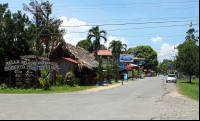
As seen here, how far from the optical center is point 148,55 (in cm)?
9044

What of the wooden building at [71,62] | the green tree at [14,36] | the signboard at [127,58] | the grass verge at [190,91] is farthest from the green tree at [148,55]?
the green tree at [14,36]

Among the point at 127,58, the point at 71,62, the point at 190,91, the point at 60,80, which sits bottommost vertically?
the point at 190,91

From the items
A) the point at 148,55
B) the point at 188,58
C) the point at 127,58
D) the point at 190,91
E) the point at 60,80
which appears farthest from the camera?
the point at 148,55

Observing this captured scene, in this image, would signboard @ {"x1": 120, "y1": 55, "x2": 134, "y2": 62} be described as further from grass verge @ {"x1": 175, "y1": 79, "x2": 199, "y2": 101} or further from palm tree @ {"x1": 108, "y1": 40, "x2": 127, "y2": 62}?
grass verge @ {"x1": 175, "y1": 79, "x2": 199, "y2": 101}

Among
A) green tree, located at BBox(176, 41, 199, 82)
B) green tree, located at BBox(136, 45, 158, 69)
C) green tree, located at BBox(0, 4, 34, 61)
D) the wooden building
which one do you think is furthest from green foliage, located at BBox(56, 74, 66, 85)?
green tree, located at BBox(136, 45, 158, 69)

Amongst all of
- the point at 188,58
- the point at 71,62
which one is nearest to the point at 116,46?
the point at 188,58

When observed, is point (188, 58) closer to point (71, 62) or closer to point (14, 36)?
point (71, 62)

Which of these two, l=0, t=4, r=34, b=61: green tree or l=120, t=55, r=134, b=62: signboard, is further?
l=120, t=55, r=134, b=62: signboard

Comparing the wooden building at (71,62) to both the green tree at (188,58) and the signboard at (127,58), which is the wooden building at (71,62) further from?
the signboard at (127,58)

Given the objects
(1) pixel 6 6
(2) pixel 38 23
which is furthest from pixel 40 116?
(2) pixel 38 23

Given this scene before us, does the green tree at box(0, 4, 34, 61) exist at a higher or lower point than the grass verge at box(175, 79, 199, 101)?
higher

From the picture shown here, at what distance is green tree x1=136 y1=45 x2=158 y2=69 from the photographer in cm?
9019

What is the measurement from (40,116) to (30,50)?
2070 cm

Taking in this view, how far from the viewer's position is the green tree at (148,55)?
90.2 meters
